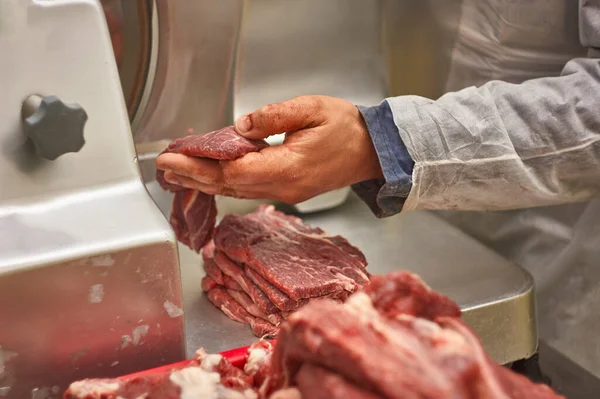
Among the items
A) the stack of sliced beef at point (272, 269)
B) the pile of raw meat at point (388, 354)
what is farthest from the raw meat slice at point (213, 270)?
the pile of raw meat at point (388, 354)

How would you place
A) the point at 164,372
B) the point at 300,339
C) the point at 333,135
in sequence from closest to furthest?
the point at 300,339 → the point at 164,372 → the point at 333,135

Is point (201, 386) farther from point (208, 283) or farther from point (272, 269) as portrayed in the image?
point (208, 283)

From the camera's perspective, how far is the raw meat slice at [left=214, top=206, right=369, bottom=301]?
127cm

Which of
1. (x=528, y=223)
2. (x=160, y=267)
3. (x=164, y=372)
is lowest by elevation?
(x=528, y=223)

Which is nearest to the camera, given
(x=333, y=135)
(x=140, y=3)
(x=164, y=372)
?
(x=164, y=372)

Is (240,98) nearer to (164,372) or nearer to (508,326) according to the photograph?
(508,326)

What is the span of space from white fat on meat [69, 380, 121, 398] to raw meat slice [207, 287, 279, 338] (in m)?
0.39

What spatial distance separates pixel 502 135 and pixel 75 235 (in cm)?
86

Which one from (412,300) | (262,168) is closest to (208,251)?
(262,168)

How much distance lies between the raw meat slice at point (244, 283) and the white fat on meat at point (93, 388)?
1.35 feet

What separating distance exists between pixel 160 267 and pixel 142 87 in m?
0.83

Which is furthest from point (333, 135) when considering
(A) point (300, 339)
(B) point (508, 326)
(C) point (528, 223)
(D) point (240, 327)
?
(C) point (528, 223)

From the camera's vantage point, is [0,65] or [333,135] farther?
[333,135]

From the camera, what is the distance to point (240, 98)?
72.1 inches
